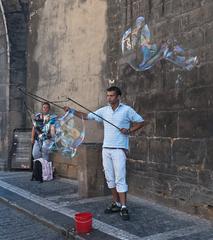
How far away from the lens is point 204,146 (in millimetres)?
5715

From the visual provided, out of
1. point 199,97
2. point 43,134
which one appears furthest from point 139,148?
point 43,134

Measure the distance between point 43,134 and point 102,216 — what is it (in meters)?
3.84

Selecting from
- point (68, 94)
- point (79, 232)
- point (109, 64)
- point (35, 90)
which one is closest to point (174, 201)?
point (79, 232)

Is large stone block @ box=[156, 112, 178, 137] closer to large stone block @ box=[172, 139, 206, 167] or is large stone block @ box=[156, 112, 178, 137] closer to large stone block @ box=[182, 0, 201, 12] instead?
large stone block @ box=[172, 139, 206, 167]

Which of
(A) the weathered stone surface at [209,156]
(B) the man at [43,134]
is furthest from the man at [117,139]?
(B) the man at [43,134]

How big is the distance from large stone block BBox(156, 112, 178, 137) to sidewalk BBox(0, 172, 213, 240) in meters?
1.13

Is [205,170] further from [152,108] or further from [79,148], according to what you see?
[79,148]

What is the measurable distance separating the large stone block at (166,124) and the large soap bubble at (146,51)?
754 millimetres

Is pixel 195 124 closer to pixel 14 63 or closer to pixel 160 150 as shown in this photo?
pixel 160 150

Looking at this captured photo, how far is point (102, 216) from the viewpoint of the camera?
5.91m

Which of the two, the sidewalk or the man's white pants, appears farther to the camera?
the man's white pants

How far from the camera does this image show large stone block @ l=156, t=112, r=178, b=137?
20.6ft

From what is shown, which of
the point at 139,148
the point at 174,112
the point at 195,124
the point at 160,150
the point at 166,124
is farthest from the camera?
the point at 139,148

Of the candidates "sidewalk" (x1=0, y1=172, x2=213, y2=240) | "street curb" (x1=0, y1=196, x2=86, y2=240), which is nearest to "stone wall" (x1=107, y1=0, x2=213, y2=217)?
"sidewalk" (x1=0, y1=172, x2=213, y2=240)
